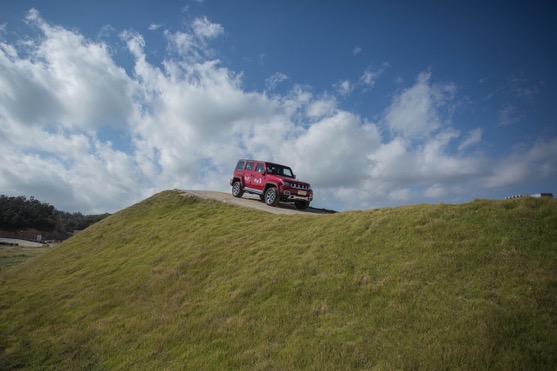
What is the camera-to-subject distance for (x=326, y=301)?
733 cm

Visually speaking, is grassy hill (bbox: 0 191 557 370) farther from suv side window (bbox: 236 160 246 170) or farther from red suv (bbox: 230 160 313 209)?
suv side window (bbox: 236 160 246 170)

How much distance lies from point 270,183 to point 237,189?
4325 millimetres

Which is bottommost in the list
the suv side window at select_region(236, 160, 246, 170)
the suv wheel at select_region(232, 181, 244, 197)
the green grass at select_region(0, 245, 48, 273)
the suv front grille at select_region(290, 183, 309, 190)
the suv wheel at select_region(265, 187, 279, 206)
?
the green grass at select_region(0, 245, 48, 273)

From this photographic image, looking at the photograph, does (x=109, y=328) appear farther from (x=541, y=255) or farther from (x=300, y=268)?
(x=541, y=255)

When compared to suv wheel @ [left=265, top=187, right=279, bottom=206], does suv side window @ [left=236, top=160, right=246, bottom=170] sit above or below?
above

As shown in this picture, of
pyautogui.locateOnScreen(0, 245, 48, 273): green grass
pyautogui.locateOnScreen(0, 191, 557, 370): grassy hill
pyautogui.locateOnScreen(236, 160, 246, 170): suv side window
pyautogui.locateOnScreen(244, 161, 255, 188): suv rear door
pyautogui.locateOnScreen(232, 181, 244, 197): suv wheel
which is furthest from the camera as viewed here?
pyautogui.locateOnScreen(0, 245, 48, 273): green grass

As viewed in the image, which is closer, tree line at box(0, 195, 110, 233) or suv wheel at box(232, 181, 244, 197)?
suv wheel at box(232, 181, 244, 197)

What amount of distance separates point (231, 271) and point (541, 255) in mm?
8187

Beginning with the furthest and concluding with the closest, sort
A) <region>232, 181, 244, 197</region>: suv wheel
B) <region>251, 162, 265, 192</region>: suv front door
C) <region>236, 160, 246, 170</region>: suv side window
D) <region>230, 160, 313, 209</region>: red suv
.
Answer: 1. <region>232, 181, 244, 197</region>: suv wheel
2. <region>236, 160, 246, 170</region>: suv side window
3. <region>251, 162, 265, 192</region>: suv front door
4. <region>230, 160, 313, 209</region>: red suv

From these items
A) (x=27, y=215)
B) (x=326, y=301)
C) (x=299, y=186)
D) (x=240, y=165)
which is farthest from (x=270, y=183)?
(x=27, y=215)

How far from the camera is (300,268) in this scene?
29.4ft

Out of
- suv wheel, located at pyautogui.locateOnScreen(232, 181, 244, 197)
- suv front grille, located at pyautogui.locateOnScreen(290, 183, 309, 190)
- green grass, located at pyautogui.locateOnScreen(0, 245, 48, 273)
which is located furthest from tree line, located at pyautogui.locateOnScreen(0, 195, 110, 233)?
suv front grille, located at pyautogui.locateOnScreen(290, 183, 309, 190)

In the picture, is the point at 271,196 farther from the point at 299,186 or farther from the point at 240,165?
the point at 240,165

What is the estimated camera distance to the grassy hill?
215 inches
